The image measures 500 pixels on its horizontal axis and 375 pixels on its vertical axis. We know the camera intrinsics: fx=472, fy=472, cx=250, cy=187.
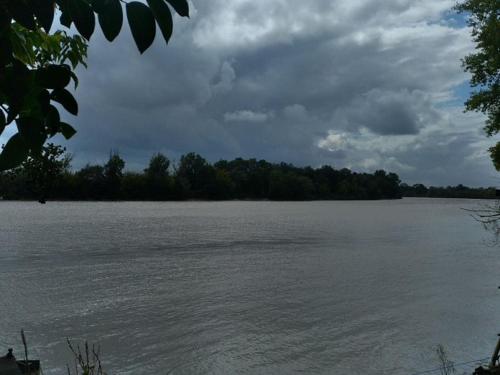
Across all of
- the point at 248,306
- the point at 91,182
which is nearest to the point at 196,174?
the point at 91,182

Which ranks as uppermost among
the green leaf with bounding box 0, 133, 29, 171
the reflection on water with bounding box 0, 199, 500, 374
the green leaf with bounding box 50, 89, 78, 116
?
the green leaf with bounding box 50, 89, 78, 116

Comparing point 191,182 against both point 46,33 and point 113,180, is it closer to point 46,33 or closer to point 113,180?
point 113,180

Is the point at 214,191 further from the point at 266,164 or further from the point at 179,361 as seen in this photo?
the point at 179,361

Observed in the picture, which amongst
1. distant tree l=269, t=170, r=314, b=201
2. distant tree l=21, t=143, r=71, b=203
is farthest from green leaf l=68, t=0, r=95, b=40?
distant tree l=269, t=170, r=314, b=201

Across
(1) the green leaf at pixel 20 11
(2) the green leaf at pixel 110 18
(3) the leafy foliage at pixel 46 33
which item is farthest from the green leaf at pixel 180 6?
(1) the green leaf at pixel 20 11

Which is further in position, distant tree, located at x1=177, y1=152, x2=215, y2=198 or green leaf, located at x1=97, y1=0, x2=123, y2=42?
distant tree, located at x1=177, y1=152, x2=215, y2=198

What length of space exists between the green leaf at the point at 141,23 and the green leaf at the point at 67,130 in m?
0.51

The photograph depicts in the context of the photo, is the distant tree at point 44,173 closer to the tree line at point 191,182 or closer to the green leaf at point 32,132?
the green leaf at point 32,132

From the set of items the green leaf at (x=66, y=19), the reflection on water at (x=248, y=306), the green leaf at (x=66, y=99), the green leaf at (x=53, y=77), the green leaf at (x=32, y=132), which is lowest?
the reflection on water at (x=248, y=306)

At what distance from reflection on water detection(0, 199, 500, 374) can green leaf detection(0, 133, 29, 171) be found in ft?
43.2

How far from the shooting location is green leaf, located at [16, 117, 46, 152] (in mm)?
1390

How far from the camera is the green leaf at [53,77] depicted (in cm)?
150

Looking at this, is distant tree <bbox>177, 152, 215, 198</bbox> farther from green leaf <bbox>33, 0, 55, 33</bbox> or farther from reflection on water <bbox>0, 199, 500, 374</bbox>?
green leaf <bbox>33, 0, 55, 33</bbox>

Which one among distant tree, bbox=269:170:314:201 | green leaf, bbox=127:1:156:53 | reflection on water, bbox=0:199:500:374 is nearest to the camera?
green leaf, bbox=127:1:156:53
